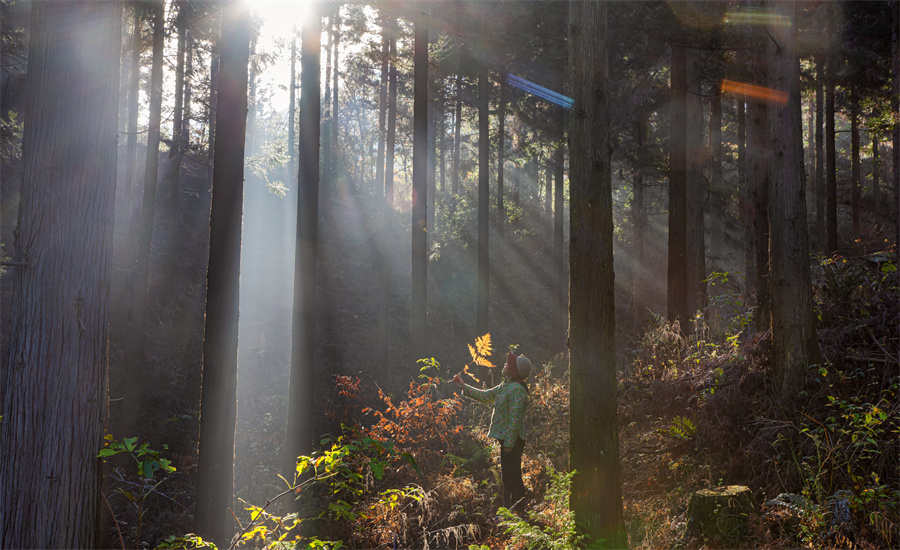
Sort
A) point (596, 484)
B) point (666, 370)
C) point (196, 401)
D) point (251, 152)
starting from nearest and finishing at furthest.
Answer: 1. point (596, 484)
2. point (666, 370)
3. point (196, 401)
4. point (251, 152)

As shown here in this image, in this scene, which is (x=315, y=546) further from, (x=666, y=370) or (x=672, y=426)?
(x=666, y=370)

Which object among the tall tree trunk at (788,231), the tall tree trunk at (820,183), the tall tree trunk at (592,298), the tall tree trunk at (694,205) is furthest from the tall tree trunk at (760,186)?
the tall tree trunk at (820,183)

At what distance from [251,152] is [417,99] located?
2708 cm

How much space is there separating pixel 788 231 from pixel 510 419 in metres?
5.34

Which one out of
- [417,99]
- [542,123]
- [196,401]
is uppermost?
[542,123]

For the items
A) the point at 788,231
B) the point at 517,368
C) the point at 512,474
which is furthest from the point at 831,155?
the point at 512,474

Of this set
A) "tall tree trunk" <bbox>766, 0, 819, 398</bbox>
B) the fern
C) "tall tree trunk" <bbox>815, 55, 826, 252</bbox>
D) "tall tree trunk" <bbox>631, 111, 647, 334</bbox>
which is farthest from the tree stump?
"tall tree trunk" <bbox>815, 55, 826, 252</bbox>

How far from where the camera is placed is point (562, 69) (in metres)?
17.1

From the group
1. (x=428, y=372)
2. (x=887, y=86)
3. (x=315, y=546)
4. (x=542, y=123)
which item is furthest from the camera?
(x=542, y=123)

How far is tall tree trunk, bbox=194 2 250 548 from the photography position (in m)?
7.01

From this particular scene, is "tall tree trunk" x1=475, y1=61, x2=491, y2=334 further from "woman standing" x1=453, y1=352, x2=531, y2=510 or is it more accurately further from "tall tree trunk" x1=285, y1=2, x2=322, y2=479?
"woman standing" x1=453, y1=352, x2=531, y2=510

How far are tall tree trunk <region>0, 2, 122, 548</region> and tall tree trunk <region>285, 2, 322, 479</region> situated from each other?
596cm

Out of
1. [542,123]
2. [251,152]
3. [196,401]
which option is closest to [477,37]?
[542,123]

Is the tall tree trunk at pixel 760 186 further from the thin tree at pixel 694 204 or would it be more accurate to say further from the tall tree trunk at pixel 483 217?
the tall tree trunk at pixel 483 217
